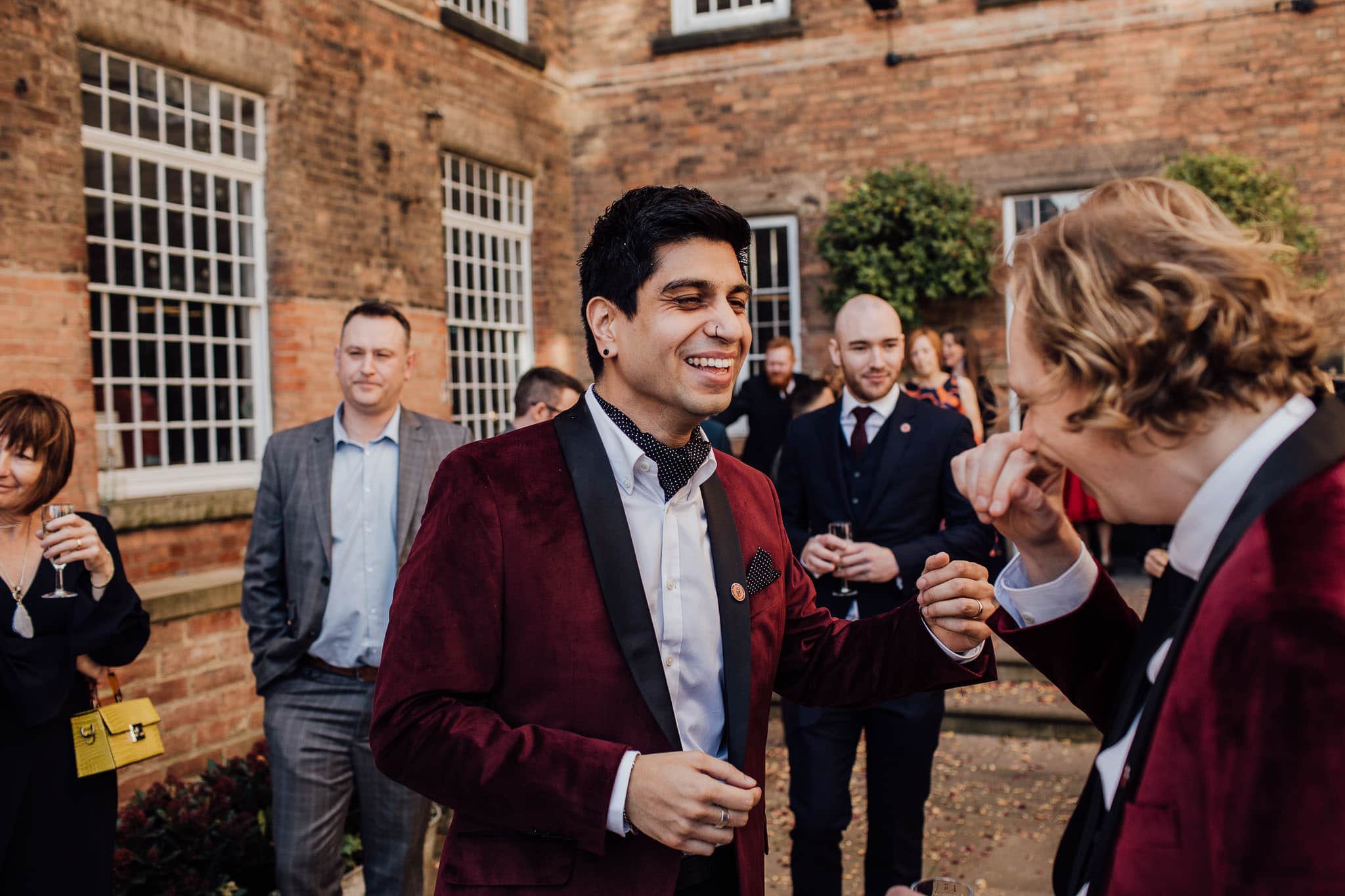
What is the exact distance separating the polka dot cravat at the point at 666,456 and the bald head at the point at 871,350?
2.24 metres

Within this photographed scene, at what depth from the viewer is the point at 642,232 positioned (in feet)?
6.97

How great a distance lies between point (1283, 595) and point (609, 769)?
106cm

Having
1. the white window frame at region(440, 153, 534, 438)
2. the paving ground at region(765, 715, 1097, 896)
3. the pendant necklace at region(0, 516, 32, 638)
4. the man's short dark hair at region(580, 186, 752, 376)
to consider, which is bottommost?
the paving ground at region(765, 715, 1097, 896)

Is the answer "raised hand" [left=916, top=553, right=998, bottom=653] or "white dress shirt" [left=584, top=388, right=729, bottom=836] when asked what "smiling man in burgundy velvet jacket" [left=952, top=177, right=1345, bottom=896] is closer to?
"raised hand" [left=916, top=553, right=998, bottom=653]

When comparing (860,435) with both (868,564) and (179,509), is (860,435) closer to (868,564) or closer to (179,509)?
(868,564)

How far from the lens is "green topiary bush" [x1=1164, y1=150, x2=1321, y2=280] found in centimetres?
873

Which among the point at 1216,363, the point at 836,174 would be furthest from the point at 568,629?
the point at 836,174

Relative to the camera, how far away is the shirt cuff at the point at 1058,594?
5.70 ft

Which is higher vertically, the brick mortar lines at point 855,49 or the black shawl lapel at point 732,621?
the brick mortar lines at point 855,49

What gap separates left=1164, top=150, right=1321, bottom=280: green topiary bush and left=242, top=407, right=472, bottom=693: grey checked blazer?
746cm

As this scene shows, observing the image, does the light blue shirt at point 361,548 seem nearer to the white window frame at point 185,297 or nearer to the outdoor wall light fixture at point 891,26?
the white window frame at point 185,297

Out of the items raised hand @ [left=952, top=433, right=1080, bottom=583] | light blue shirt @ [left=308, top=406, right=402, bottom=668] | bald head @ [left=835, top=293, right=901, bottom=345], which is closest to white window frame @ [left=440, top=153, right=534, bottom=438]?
light blue shirt @ [left=308, top=406, right=402, bottom=668]

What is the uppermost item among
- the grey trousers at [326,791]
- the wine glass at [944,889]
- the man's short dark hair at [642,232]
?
the man's short dark hair at [642,232]

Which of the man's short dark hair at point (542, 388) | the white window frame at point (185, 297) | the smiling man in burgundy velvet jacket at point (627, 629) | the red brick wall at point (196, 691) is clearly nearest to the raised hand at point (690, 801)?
the smiling man in burgundy velvet jacket at point (627, 629)
